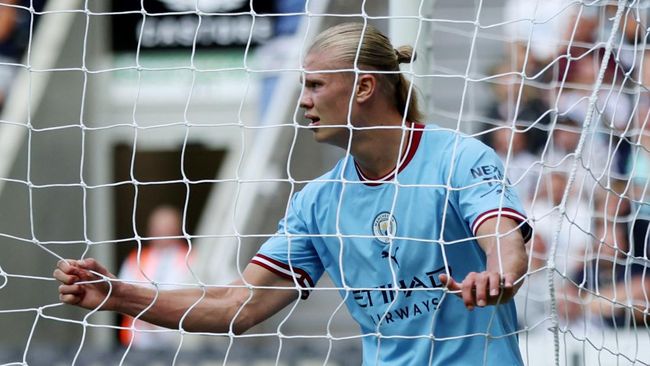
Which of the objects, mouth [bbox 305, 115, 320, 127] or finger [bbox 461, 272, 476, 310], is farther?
mouth [bbox 305, 115, 320, 127]

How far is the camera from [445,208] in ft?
11.0

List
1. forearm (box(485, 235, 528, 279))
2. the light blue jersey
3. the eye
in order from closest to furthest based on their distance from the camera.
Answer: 1. forearm (box(485, 235, 528, 279))
2. the light blue jersey
3. the eye

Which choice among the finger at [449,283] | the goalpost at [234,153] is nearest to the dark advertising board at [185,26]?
the goalpost at [234,153]

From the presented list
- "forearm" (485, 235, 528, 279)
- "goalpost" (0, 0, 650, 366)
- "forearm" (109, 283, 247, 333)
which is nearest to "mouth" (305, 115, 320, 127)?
"forearm" (109, 283, 247, 333)

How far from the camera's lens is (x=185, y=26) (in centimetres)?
941

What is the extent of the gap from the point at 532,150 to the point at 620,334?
135 centimetres

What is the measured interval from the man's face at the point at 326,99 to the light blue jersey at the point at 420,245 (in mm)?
135

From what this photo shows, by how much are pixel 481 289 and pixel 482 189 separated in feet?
1.58

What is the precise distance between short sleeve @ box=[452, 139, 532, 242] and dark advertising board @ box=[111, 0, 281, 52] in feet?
18.7

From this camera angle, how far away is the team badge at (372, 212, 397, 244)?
345 centimetres

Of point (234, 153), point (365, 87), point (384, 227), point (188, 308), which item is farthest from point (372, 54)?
point (234, 153)

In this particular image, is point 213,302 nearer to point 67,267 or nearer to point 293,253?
point 293,253

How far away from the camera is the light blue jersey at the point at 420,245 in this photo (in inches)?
131

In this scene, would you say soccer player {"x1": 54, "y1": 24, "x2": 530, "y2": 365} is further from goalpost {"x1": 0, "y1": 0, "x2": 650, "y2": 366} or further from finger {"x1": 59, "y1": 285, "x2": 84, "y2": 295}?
goalpost {"x1": 0, "y1": 0, "x2": 650, "y2": 366}
